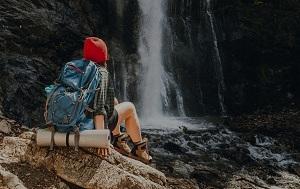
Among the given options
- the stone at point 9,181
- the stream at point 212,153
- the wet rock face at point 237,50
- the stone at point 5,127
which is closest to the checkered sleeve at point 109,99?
the stone at point 9,181

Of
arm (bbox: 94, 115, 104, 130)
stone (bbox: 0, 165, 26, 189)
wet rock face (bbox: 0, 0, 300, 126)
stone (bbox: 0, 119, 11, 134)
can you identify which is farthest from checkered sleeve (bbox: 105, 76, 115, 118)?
wet rock face (bbox: 0, 0, 300, 126)

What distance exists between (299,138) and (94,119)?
14.0 m

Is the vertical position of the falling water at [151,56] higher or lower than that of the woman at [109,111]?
higher

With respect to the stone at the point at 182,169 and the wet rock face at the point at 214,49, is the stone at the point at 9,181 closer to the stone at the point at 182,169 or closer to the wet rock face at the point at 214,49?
the stone at the point at 182,169

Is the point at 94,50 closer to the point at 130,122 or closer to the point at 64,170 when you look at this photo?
the point at 130,122

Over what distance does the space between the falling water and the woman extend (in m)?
14.2

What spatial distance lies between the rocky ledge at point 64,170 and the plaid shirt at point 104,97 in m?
0.46

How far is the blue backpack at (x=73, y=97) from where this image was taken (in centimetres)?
473

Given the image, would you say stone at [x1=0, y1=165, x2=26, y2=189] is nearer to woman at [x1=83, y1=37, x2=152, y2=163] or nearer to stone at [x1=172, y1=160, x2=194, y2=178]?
woman at [x1=83, y1=37, x2=152, y2=163]

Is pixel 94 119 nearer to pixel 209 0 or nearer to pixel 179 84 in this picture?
pixel 179 84

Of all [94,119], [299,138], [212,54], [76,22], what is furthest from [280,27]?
[94,119]

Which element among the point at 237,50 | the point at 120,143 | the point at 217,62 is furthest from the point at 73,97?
the point at 237,50

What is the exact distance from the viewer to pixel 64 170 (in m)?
4.97

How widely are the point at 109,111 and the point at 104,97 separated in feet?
0.99
